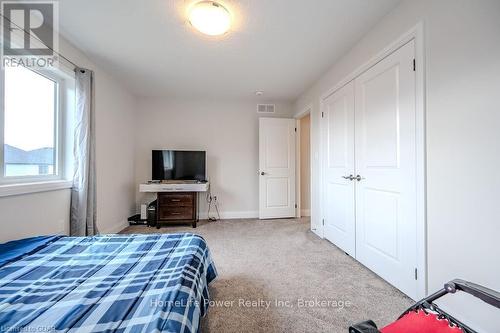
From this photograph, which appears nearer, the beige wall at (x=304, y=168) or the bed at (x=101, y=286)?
the bed at (x=101, y=286)

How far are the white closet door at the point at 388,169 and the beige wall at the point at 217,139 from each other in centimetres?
236

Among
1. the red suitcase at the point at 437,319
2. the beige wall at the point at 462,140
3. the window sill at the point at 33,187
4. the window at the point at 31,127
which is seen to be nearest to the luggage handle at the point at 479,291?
the red suitcase at the point at 437,319

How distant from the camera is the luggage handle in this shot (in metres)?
0.77

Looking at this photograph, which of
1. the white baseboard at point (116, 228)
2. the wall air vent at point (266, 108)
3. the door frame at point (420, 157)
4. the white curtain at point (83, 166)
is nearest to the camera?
the door frame at point (420, 157)

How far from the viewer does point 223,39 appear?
7.16ft

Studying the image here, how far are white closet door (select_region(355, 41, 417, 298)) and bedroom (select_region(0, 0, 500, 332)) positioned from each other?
14 mm

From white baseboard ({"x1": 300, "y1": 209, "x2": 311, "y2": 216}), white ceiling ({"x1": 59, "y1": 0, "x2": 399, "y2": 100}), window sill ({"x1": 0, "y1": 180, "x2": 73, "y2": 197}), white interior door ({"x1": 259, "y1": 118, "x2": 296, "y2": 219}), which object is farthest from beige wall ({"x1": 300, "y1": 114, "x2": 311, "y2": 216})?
window sill ({"x1": 0, "y1": 180, "x2": 73, "y2": 197})

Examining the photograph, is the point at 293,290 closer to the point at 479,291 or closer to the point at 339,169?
the point at 479,291

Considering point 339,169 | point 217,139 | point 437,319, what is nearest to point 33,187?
point 217,139

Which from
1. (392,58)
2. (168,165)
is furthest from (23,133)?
(392,58)

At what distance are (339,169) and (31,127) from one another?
131 inches

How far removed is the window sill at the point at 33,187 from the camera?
63.3 inches

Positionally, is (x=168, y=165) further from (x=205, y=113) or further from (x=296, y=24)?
(x=296, y=24)

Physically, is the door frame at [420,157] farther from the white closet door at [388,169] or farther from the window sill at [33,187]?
the window sill at [33,187]
